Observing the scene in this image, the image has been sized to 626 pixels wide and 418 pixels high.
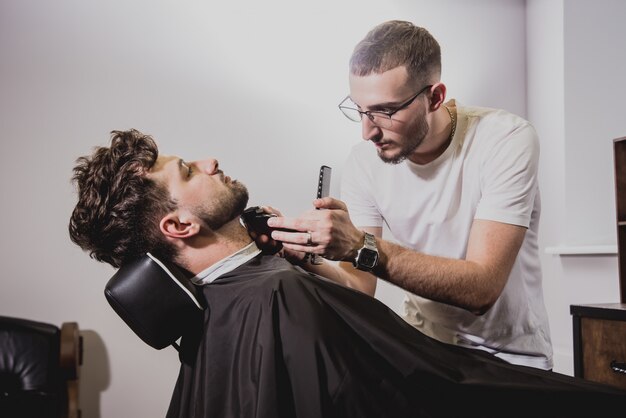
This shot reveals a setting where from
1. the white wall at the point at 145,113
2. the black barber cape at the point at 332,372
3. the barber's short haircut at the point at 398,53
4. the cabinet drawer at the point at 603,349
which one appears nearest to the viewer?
the black barber cape at the point at 332,372

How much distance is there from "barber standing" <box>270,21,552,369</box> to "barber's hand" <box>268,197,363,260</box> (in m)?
0.12

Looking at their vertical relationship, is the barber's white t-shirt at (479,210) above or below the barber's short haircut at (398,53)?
below

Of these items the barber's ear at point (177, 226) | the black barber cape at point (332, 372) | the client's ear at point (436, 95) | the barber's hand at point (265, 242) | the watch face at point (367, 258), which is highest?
the client's ear at point (436, 95)

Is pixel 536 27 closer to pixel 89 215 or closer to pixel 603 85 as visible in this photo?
pixel 603 85

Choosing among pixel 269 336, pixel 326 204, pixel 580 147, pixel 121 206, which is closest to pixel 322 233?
pixel 326 204

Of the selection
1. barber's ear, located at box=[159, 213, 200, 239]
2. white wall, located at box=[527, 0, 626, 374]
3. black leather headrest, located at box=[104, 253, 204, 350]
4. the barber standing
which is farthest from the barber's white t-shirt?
white wall, located at box=[527, 0, 626, 374]

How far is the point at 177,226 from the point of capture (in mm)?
1379

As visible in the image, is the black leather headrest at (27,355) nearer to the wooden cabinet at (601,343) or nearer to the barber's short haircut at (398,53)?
the barber's short haircut at (398,53)

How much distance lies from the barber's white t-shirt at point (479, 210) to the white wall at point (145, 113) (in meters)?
0.89

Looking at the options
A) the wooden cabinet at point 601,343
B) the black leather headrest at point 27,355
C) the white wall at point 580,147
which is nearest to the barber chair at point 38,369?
the black leather headrest at point 27,355

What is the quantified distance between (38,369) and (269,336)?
49.2 inches

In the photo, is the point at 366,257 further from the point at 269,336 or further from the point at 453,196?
the point at 453,196

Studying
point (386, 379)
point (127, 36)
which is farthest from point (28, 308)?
point (386, 379)

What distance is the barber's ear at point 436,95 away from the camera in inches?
65.4
